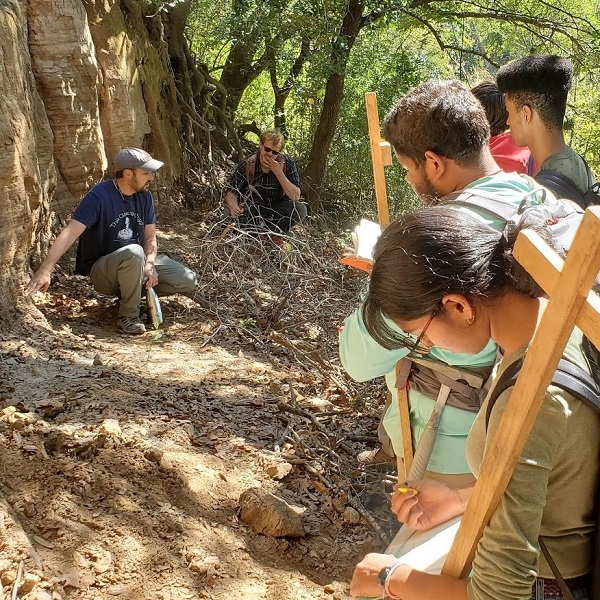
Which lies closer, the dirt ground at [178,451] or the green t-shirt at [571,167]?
the dirt ground at [178,451]

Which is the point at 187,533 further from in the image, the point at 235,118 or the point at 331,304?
the point at 235,118

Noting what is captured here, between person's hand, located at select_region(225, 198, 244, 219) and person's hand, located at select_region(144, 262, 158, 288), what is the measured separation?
168cm

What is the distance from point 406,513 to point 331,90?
7602mm

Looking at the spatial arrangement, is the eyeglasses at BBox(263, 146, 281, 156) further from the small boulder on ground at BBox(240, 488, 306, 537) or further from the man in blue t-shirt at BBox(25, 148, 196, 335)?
the small boulder on ground at BBox(240, 488, 306, 537)

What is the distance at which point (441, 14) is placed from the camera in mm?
8578

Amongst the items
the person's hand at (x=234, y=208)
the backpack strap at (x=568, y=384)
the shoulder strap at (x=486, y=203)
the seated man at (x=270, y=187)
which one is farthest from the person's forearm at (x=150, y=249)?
the backpack strap at (x=568, y=384)

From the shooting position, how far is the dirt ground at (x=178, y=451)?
107 inches

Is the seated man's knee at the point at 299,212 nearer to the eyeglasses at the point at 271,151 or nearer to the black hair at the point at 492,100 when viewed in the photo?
the eyeglasses at the point at 271,151

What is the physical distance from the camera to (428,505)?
6.38ft

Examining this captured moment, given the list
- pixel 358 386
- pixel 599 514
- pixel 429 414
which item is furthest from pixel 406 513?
pixel 358 386

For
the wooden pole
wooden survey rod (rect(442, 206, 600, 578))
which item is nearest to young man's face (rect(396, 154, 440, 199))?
the wooden pole

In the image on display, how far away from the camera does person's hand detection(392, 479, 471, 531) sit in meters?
1.93

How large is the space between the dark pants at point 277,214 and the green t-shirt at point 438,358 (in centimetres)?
492

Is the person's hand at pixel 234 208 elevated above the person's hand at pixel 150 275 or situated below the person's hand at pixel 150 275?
above
